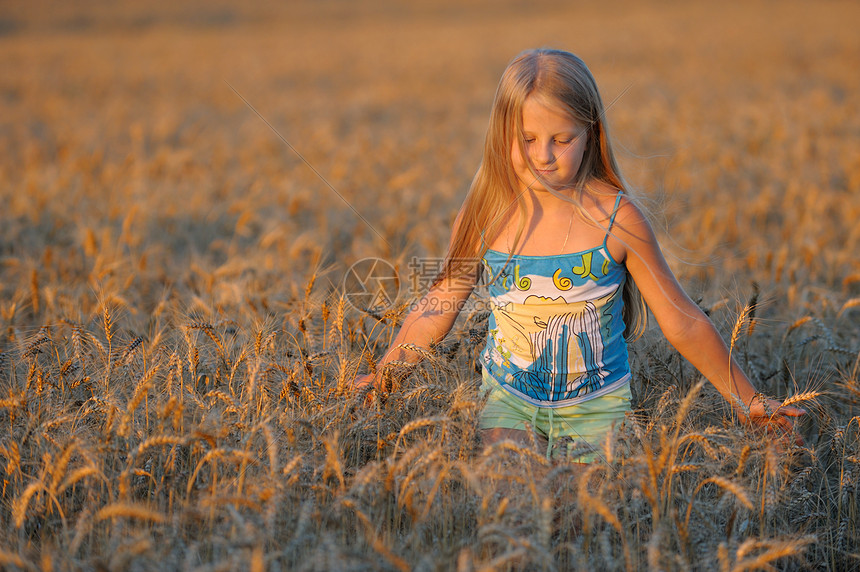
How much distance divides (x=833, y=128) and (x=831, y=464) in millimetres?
6554

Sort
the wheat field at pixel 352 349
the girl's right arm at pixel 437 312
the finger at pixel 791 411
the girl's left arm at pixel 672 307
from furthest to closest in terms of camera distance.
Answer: the girl's right arm at pixel 437 312 < the girl's left arm at pixel 672 307 < the finger at pixel 791 411 < the wheat field at pixel 352 349

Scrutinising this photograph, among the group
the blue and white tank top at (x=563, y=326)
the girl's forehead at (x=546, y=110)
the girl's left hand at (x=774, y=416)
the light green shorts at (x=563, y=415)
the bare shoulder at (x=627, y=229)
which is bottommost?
the light green shorts at (x=563, y=415)

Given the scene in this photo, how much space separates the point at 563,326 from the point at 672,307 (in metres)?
0.34

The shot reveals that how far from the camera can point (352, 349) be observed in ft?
8.25

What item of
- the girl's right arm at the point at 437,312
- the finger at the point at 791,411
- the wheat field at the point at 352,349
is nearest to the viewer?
the wheat field at the point at 352,349

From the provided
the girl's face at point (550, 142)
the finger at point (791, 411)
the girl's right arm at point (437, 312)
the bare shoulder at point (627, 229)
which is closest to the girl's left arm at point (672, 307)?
the bare shoulder at point (627, 229)

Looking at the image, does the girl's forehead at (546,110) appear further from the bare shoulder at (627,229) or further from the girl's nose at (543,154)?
the bare shoulder at (627,229)

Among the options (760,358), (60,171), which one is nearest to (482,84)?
(60,171)

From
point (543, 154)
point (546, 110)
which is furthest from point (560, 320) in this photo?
point (546, 110)

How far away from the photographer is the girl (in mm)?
2078

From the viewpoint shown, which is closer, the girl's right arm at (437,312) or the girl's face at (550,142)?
the girl's face at (550,142)

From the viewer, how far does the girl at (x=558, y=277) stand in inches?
81.8

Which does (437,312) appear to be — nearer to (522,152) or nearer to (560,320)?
(560,320)

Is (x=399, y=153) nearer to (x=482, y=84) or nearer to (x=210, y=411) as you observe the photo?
(x=210, y=411)
